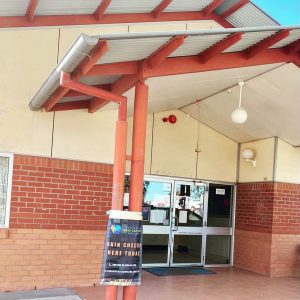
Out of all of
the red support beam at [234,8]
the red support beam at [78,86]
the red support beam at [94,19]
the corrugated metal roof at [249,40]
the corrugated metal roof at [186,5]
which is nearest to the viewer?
the red support beam at [78,86]

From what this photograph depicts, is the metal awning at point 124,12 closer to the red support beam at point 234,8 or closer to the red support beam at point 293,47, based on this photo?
the red support beam at point 234,8

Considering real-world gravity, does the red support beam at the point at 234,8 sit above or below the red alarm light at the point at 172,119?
above

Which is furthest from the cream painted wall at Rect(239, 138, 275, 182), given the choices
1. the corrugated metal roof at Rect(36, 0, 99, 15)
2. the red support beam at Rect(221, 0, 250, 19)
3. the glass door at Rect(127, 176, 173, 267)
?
the corrugated metal roof at Rect(36, 0, 99, 15)

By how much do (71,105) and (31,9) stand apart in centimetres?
184

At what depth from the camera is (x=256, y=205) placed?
35.2 feet

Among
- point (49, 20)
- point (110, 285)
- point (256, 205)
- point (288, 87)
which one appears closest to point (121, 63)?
point (49, 20)

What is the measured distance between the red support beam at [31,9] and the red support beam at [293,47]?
3856 mm

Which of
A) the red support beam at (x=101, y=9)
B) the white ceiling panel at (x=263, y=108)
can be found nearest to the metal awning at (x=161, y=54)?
the white ceiling panel at (x=263, y=108)

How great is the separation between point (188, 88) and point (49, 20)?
268 cm

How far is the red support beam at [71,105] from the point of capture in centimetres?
752

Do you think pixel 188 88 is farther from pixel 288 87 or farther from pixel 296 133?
pixel 296 133

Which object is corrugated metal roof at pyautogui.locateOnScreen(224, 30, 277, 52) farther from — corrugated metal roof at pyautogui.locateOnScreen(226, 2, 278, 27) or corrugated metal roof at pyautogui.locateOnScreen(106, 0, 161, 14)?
corrugated metal roof at pyautogui.locateOnScreen(226, 2, 278, 27)

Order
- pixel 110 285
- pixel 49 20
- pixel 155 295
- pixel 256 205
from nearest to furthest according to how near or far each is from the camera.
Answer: pixel 110 285 → pixel 49 20 → pixel 155 295 → pixel 256 205

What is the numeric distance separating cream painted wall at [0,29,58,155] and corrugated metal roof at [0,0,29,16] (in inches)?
30.2
